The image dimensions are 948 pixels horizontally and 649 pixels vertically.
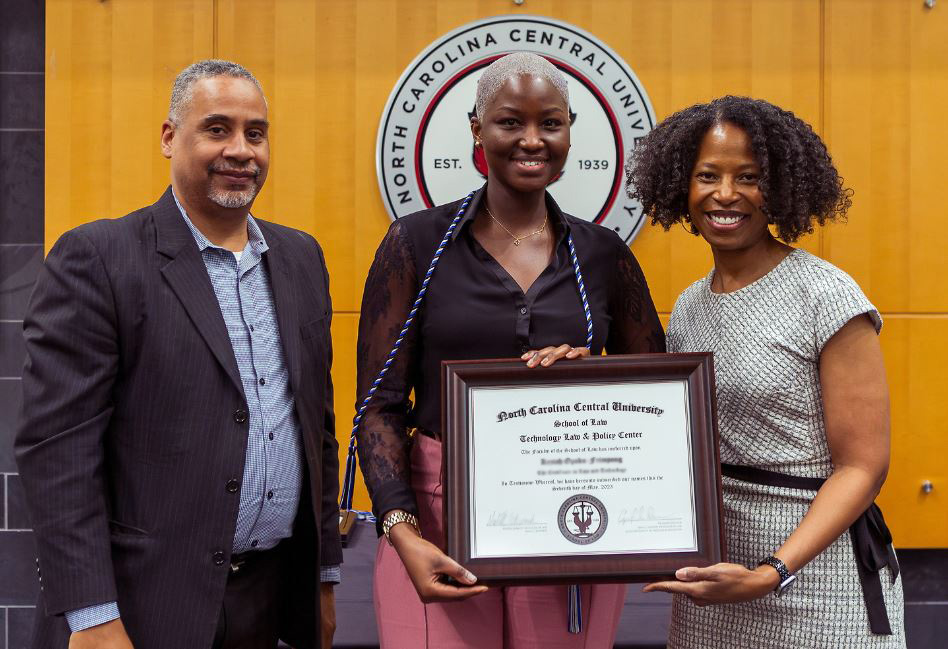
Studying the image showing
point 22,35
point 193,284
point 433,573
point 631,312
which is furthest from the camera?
point 22,35

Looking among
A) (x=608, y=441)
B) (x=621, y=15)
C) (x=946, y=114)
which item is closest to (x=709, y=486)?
(x=608, y=441)

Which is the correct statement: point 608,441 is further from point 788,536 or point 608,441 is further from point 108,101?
point 108,101

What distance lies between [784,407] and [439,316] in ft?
2.40

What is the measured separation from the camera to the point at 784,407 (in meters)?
1.78

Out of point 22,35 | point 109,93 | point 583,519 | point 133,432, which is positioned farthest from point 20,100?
point 583,519

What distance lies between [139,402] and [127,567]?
12.9 inches

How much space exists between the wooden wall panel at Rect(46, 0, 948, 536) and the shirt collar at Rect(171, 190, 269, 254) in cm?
154

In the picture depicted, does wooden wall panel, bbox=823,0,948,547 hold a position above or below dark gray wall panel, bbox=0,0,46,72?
below

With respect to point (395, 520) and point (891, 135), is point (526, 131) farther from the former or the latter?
point (891, 135)

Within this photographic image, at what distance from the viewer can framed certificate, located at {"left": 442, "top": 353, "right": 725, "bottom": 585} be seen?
164 cm

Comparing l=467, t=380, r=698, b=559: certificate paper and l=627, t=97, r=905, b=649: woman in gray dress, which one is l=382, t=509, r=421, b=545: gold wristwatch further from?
l=627, t=97, r=905, b=649: woman in gray dress
